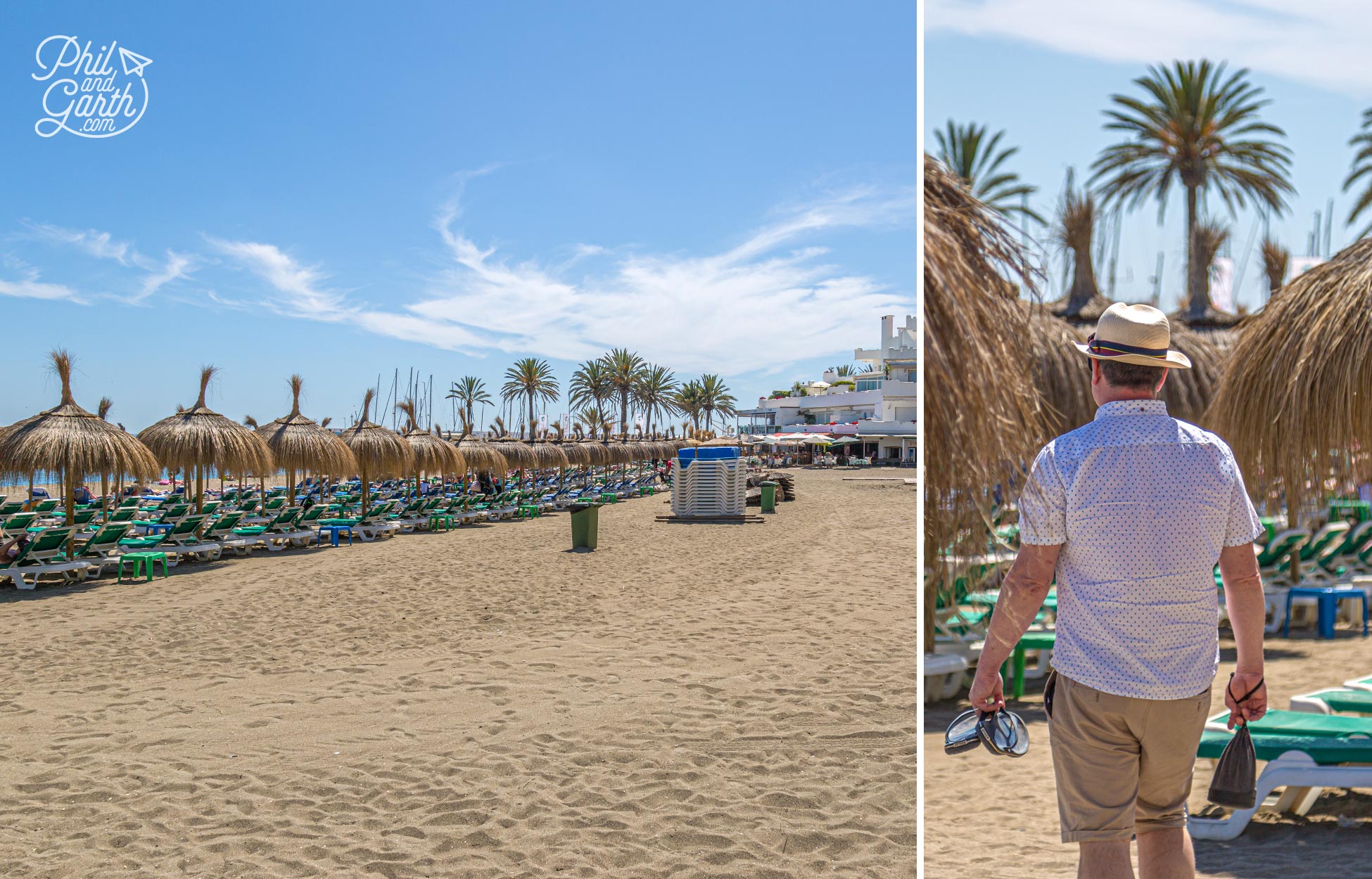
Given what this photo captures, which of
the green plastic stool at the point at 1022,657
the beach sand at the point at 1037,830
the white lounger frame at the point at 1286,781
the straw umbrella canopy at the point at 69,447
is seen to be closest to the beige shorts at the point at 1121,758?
the beach sand at the point at 1037,830

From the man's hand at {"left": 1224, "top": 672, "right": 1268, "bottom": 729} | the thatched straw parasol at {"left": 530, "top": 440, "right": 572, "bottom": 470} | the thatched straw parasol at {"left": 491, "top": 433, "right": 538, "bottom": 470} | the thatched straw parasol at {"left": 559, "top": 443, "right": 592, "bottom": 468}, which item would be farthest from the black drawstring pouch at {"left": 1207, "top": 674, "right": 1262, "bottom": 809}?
the thatched straw parasol at {"left": 559, "top": 443, "right": 592, "bottom": 468}

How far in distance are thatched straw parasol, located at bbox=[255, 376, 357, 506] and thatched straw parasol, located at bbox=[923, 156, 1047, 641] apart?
17.9 m

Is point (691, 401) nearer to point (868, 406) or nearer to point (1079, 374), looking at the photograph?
point (868, 406)

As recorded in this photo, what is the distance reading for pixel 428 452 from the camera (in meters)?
23.3

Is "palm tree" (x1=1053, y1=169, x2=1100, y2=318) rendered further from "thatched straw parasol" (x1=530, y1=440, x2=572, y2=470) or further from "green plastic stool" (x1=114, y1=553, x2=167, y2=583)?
"thatched straw parasol" (x1=530, y1=440, x2=572, y2=470)

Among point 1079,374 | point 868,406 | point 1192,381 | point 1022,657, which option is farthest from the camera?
point 868,406

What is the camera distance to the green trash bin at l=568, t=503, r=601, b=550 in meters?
15.6

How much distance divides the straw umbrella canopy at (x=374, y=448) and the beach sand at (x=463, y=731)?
32.3 ft

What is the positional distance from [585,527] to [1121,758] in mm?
13672

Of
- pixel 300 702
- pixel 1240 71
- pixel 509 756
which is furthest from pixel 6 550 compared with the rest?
pixel 1240 71

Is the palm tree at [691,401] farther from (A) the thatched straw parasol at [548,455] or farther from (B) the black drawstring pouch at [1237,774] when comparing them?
(B) the black drawstring pouch at [1237,774]

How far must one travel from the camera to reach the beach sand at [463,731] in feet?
13.3

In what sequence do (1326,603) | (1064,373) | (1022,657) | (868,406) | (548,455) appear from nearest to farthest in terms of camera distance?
(1022,657) → (1326,603) → (1064,373) → (548,455) → (868,406)

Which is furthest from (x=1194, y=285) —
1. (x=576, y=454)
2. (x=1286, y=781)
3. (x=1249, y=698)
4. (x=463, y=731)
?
(x=576, y=454)
